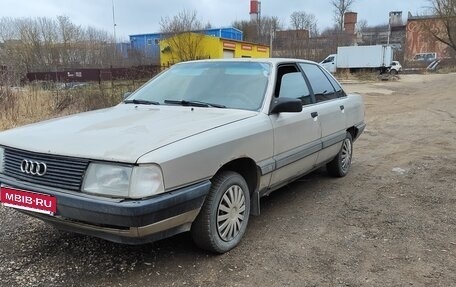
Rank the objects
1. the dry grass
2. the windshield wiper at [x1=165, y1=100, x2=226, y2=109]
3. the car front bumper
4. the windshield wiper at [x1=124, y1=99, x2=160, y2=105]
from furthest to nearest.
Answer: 1. the dry grass
2. the windshield wiper at [x1=124, y1=99, x2=160, y2=105]
3. the windshield wiper at [x1=165, y1=100, x2=226, y2=109]
4. the car front bumper

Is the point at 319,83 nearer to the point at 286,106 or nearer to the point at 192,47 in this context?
the point at 286,106

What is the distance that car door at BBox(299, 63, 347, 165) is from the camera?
4852mm

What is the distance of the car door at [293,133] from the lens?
157 inches

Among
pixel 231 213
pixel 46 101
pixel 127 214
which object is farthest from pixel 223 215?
pixel 46 101

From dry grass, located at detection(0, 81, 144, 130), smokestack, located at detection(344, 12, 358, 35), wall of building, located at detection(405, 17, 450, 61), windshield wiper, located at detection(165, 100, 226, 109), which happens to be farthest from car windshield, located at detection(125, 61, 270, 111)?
smokestack, located at detection(344, 12, 358, 35)

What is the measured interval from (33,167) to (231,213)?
1.51 metres

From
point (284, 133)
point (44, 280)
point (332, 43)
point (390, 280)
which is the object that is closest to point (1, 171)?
point (44, 280)

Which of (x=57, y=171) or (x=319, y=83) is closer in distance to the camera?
(x=57, y=171)

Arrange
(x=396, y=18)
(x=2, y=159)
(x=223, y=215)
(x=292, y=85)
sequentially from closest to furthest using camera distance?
(x=2, y=159) → (x=223, y=215) → (x=292, y=85) → (x=396, y=18)

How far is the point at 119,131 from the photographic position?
3205 millimetres

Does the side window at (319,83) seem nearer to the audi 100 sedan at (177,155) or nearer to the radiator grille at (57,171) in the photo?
the audi 100 sedan at (177,155)

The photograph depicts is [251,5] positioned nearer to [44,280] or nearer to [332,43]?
[332,43]

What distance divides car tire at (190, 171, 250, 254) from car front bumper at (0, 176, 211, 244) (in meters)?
0.17

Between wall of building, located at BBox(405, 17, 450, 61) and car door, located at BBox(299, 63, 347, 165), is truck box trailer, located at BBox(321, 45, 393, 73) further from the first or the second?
car door, located at BBox(299, 63, 347, 165)
